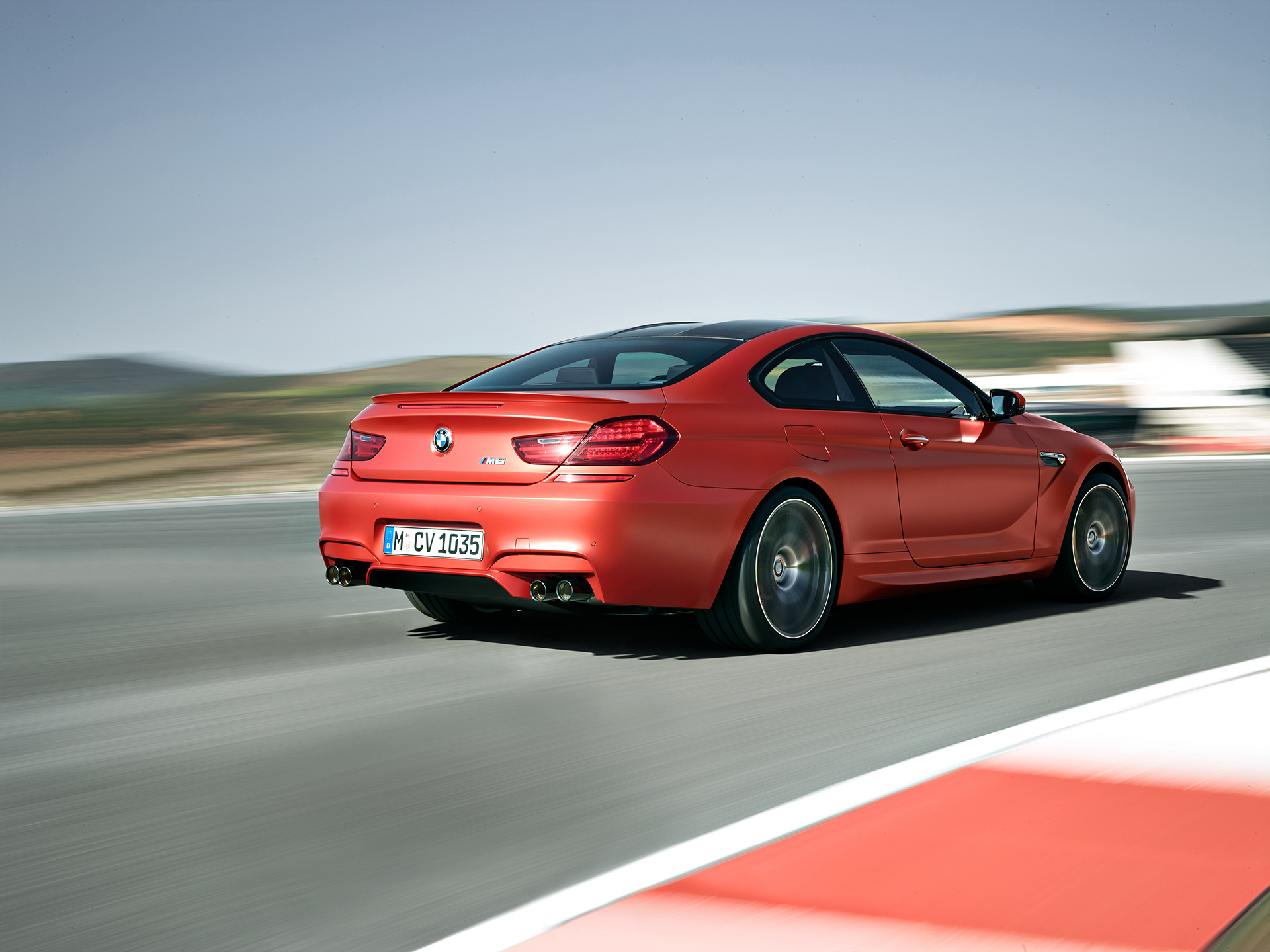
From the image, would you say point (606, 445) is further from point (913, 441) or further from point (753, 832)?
point (753, 832)

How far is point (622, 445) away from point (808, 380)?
1.29 meters

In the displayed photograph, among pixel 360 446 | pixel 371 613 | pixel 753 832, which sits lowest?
pixel 371 613

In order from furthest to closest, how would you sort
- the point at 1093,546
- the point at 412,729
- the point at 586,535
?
the point at 1093,546 < the point at 586,535 < the point at 412,729

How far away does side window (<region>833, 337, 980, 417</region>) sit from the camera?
6695 mm

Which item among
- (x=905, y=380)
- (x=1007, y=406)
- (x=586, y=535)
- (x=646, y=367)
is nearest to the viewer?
(x=586, y=535)

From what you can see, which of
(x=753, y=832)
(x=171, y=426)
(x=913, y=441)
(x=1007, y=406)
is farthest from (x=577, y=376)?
(x=171, y=426)

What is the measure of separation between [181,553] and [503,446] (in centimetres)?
575

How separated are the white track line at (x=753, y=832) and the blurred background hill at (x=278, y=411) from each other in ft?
52.4

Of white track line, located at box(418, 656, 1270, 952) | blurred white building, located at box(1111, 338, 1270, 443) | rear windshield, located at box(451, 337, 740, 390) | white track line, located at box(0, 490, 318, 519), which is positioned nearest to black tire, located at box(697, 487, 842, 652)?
rear windshield, located at box(451, 337, 740, 390)

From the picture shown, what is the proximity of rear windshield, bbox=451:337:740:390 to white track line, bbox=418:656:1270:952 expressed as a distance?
210 centimetres

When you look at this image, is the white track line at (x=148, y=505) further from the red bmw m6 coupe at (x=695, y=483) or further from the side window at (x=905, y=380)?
the side window at (x=905, y=380)

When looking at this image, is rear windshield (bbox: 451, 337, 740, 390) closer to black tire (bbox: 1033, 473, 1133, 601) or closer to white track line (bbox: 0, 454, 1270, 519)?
black tire (bbox: 1033, 473, 1133, 601)

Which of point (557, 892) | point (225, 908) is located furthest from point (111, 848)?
point (557, 892)

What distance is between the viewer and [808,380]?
6340mm
